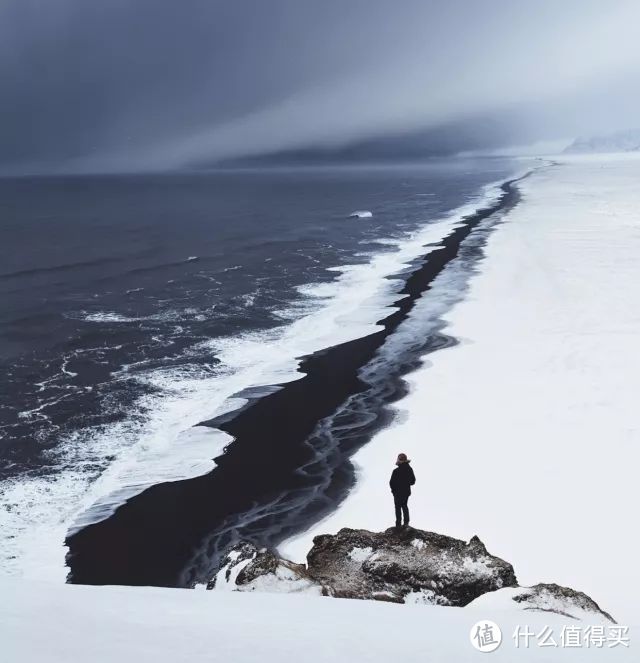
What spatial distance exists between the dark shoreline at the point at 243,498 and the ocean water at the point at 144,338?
694 mm

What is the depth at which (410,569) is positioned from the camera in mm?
11844

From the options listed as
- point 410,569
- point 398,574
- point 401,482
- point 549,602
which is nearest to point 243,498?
point 401,482

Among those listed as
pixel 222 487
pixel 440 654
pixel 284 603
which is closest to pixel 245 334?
pixel 222 487

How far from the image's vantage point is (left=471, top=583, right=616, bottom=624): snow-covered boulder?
10.0 meters

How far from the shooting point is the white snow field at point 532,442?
1437cm

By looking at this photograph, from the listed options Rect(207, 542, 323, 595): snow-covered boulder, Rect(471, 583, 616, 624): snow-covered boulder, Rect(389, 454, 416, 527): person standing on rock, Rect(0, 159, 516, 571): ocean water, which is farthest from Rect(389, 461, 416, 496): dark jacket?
Rect(0, 159, 516, 571): ocean water

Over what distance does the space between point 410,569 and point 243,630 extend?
13.7 ft

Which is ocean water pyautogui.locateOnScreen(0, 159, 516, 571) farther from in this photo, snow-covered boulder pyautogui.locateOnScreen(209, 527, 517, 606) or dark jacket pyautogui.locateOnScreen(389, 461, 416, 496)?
dark jacket pyautogui.locateOnScreen(389, 461, 416, 496)

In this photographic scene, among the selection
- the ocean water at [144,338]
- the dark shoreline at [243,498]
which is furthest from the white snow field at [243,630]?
the ocean water at [144,338]

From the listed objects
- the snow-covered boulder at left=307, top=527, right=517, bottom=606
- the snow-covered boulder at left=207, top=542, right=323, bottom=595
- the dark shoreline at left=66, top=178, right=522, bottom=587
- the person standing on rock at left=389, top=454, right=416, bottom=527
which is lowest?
the dark shoreline at left=66, top=178, right=522, bottom=587

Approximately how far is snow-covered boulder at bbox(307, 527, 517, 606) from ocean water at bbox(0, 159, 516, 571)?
6423 millimetres

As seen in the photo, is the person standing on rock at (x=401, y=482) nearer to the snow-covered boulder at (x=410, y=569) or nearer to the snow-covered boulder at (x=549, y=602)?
the snow-covered boulder at (x=410, y=569)

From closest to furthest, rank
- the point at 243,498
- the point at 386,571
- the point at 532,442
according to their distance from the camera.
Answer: the point at 386,571 → the point at 243,498 → the point at 532,442

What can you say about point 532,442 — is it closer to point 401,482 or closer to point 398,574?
point 401,482
